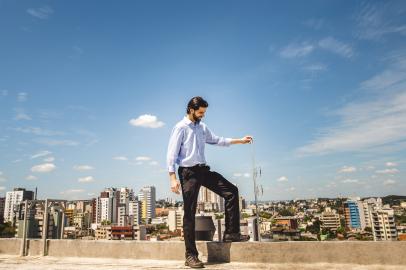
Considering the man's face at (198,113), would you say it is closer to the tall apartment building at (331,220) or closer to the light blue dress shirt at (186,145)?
the light blue dress shirt at (186,145)

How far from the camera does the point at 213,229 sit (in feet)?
15.5

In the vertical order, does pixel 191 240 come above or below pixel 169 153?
below

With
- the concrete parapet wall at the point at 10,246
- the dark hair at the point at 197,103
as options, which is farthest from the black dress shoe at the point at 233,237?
the concrete parapet wall at the point at 10,246

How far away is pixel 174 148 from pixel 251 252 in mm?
1725

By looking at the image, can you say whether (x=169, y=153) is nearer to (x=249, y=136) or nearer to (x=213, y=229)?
(x=249, y=136)

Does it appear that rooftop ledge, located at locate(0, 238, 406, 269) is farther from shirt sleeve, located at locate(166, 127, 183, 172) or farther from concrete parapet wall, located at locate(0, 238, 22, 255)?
shirt sleeve, located at locate(166, 127, 183, 172)

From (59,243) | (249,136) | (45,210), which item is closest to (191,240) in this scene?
(249,136)

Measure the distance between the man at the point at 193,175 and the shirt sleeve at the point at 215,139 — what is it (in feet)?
0.52

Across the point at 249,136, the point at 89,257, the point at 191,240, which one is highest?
the point at 249,136

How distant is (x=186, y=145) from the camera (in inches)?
152

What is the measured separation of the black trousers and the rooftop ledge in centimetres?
36

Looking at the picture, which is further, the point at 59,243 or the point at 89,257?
the point at 59,243

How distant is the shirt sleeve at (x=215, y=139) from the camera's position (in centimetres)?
430

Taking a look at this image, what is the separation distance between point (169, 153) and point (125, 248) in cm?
198
